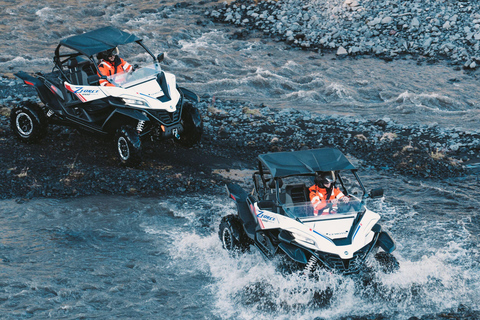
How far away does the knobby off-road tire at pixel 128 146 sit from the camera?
11453 millimetres

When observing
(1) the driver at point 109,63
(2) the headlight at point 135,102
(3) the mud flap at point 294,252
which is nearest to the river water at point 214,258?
(3) the mud flap at point 294,252

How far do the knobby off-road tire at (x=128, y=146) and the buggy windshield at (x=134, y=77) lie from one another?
104 centimetres

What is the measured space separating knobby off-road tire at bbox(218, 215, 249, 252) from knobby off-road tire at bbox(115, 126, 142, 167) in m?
3.05

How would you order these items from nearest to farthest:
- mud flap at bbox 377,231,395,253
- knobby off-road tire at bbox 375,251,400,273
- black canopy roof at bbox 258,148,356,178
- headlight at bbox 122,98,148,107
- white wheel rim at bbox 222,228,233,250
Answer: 1. mud flap at bbox 377,231,395,253
2. knobby off-road tire at bbox 375,251,400,273
3. black canopy roof at bbox 258,148,356,178
4. white wheel rim at bbox 222,228,233,250
5. headlight at bbox 122,98,148,107

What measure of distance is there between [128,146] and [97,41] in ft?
8.39

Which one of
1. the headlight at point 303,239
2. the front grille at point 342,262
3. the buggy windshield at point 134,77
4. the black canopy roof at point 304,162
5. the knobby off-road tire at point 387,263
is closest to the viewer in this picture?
the front grille at point 342,262

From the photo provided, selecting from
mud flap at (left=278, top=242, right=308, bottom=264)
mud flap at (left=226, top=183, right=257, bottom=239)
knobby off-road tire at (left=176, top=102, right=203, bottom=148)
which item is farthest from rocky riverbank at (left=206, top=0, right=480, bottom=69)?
mud flap at (left=278, top=242, right=308, bottom=264)

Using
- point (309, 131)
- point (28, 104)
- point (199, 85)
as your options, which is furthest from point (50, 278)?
point (199, 85)

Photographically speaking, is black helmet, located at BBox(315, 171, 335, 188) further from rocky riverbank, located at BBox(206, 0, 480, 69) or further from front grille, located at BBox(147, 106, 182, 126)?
rocky riverbank, located at BBox(206, 0, 480, 69)

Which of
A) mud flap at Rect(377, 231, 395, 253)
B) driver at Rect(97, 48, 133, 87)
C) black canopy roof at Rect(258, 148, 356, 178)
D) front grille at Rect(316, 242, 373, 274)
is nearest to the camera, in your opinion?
front grille at Rect(316, 242, 373, 274)

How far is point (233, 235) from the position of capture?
29.6 feet

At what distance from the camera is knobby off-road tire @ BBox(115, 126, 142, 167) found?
11453 millimetres

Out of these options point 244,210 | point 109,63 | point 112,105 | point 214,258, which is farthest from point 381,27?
point 214,258

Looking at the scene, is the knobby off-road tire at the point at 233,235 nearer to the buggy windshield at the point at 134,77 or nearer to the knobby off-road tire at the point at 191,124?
the knobby off-road tire at the point at 191,124
